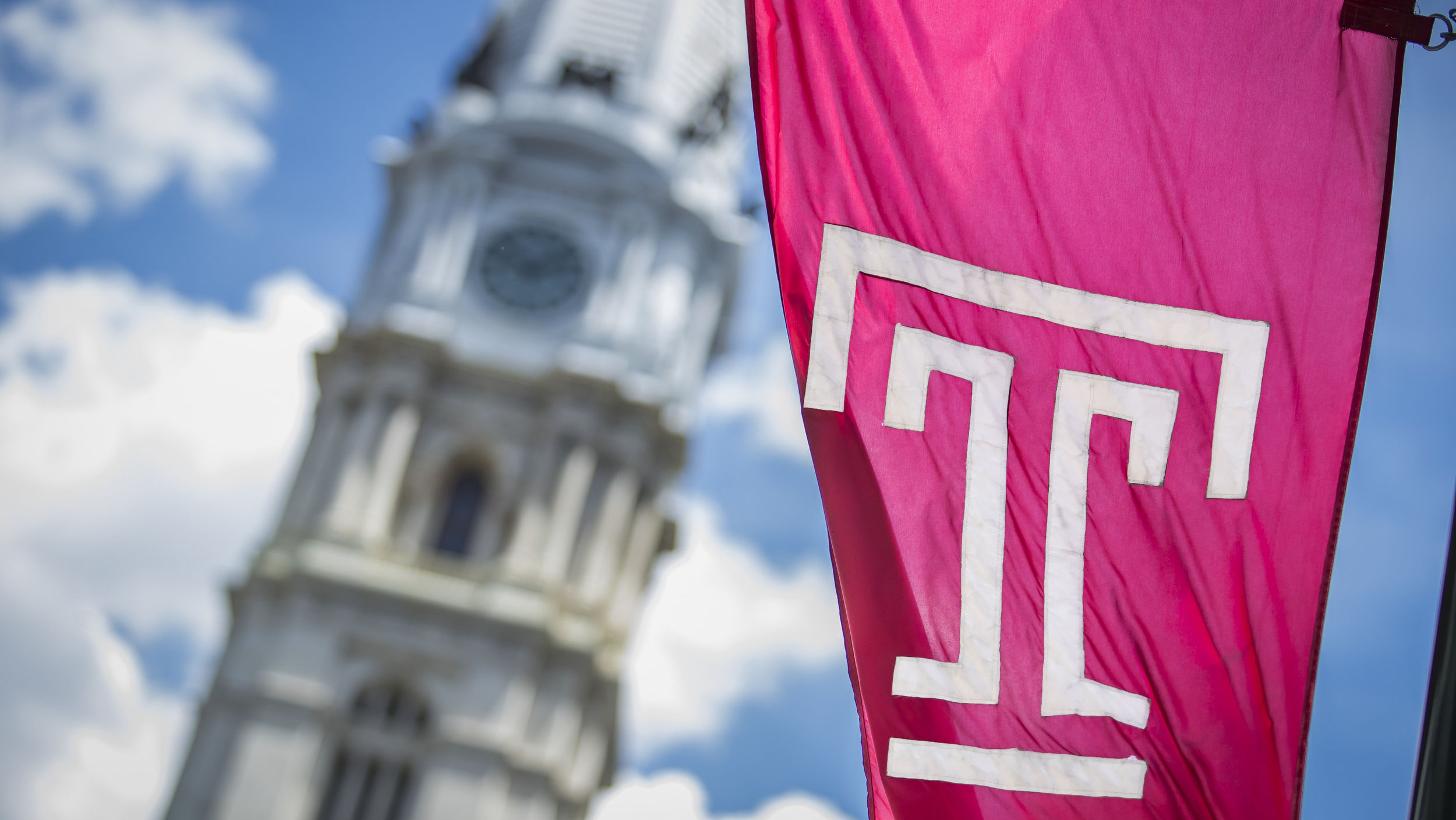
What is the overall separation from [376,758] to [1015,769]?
40.2 metres

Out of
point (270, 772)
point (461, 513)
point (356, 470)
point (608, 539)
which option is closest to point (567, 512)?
point (608, 539)

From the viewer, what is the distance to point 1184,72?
24.9ft

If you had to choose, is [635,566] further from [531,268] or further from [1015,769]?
[1015,769]

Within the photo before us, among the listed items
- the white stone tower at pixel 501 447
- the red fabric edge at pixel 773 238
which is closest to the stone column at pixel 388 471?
the white stone tower at pixel 501 447

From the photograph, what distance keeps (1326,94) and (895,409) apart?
7.23ft

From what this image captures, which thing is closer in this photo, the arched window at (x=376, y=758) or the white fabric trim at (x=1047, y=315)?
the white fabric trim at (x=1047, y=315)

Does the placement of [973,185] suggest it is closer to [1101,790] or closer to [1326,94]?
[1326,94]

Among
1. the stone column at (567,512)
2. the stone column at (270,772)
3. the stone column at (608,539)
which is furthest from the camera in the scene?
the stone column at (608,539)

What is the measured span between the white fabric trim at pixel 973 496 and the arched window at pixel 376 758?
129 feet

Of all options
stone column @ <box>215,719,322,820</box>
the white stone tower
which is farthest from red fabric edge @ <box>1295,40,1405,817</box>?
stone column @ <box>215,719,322,820</box>

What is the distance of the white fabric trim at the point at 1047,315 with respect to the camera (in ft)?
23.4

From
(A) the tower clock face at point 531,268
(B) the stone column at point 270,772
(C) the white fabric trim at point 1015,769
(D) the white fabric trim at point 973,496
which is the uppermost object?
(A) the tower clock face at point 531,268

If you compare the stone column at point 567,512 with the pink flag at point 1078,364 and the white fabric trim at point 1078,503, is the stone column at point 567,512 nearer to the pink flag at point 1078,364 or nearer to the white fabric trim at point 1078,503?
the pink flag at point 1078,364

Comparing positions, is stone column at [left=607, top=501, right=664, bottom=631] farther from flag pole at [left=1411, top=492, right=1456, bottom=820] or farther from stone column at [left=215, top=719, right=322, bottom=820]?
flag pole at [left=1411, top=492, right=1456, bottom=820]
